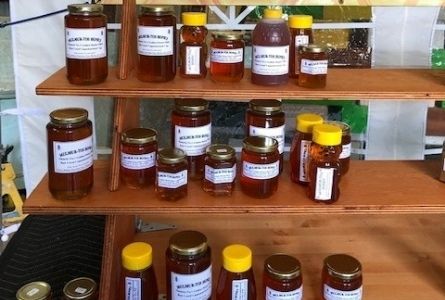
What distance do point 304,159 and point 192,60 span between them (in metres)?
0.30

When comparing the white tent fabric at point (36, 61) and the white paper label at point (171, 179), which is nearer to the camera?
the white paper label at point (171, 179)

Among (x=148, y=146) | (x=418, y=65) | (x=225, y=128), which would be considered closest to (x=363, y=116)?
(x=418, y=65)

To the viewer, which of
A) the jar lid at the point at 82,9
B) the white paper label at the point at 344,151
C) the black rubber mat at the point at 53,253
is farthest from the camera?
the black rubber mat at the point at 53,253

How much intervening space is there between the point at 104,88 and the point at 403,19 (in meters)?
1.31

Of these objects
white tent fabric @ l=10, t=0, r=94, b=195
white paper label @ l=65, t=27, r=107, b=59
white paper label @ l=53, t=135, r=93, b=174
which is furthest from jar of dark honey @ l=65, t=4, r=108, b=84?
white tent fabric @ l=10, t=0, r=94, b=195

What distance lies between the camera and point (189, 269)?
3.80 ft

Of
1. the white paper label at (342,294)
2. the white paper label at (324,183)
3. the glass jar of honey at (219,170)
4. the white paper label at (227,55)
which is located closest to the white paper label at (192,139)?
the glass jar of honey at (219,170)

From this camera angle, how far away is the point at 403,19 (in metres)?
2.10

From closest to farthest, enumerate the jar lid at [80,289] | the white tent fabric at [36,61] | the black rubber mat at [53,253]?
the jar lid at [80,289], the black rubber mat at [53,253], the white tent fabric at [36,61]

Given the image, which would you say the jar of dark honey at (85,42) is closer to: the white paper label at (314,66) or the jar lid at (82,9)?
the jar lid at (82,9)

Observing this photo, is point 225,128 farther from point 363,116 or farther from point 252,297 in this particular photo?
point 252,297

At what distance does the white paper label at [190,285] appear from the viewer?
1156 mm

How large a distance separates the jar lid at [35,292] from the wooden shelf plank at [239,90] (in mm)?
388

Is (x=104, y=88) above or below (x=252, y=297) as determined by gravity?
above
